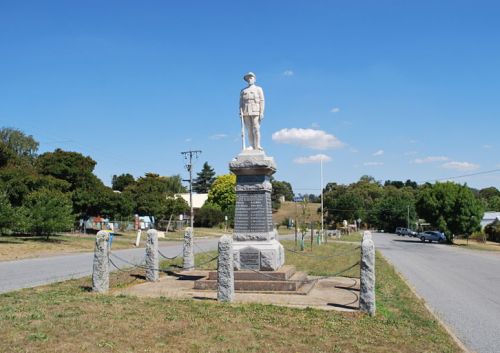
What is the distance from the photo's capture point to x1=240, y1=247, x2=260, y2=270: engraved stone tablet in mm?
12555

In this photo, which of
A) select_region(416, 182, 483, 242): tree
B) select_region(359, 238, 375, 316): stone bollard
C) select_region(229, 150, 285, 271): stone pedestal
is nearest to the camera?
select_region(359, 238, 375, 316): stone bollard

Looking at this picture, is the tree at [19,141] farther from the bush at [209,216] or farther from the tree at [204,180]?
the tree at [204,180]

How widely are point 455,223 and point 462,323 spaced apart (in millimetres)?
42606

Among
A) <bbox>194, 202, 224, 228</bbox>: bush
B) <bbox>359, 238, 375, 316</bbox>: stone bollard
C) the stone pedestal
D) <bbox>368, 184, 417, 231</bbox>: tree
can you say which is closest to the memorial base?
the stone pedestal

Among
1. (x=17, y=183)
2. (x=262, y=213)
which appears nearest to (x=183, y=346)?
(x=262, y=213)

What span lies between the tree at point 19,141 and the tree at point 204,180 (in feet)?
189

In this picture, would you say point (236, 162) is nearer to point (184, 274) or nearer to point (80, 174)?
point (184, 274)

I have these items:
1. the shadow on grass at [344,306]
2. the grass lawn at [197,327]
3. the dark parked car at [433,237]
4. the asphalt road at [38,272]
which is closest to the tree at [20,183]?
the asphalt road at [38,272]

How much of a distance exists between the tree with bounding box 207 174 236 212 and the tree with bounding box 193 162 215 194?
37.2 metres

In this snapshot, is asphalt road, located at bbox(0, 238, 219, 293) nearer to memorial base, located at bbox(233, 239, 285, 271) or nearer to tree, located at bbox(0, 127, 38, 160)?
memorial base, located at bbox(233, 239, 285, 271)

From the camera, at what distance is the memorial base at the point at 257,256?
41.0ft

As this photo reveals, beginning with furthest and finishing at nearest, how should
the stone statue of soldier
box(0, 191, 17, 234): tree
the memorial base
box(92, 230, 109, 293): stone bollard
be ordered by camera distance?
box(0, 191, 17, 234): tree
the stone statue of soldier
the memorial base
box(92, 230, 109, 293): stone bollard

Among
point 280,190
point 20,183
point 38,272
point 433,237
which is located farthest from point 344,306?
point 280,190

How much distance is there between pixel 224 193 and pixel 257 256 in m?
73.5
